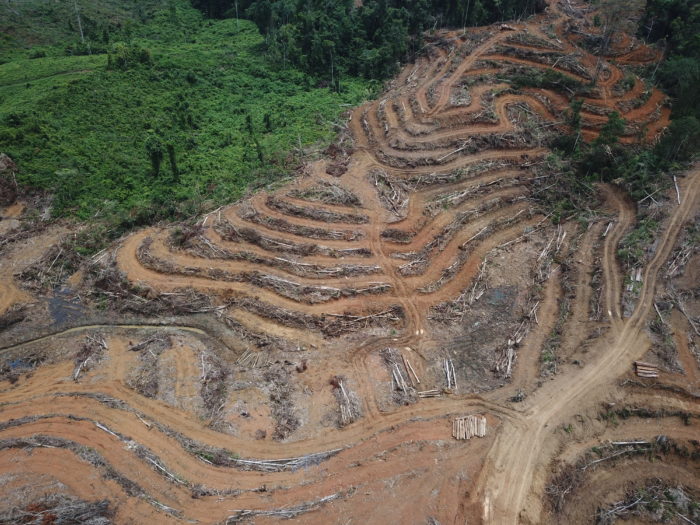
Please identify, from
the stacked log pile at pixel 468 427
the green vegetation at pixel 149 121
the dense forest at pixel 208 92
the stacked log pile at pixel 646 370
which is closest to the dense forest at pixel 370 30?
the dense forest at pixel 208 92

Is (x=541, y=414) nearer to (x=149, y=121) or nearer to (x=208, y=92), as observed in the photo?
(x=149, y=121)

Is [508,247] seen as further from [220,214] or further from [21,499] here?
[21,499]

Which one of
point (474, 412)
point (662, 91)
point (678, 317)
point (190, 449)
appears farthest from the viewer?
point (662, 91)

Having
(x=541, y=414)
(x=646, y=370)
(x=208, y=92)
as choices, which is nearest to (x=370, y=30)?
(x=208, y=92)

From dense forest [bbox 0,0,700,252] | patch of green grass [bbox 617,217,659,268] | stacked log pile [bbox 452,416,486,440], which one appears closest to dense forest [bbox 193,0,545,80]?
dense forest [bbox 0,0,700,252]

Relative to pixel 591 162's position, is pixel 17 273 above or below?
below

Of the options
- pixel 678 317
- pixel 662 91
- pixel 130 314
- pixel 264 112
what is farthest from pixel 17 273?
pixel 662 91

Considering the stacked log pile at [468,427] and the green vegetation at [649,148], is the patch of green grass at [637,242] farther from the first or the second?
the stacked log pile at [468,427]

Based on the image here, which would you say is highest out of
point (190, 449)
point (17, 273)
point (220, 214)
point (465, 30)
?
point (465, 30)
